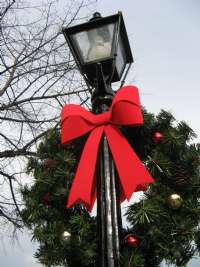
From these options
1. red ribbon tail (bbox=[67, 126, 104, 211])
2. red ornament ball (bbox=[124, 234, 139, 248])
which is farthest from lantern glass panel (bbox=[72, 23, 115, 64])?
red ornament ball (bbox=[124, 234, 139, 248])

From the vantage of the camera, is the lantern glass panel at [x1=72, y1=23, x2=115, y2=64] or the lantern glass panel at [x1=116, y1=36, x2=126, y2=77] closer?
the lantern glass panel at [x1=72, y1=23, x2=115, y2=64]

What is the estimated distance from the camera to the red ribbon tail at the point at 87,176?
2.28 meters

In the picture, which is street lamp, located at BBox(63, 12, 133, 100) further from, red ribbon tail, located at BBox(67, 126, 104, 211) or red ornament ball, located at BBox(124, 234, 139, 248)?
red ornament ball, located at BBox(124, 234, 139, 248)

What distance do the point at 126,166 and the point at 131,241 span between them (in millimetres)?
484

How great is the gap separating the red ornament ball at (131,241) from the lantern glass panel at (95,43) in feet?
4.60

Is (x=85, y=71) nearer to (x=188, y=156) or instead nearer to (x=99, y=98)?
(x=99, y=98)

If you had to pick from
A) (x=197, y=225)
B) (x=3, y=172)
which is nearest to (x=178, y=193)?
(x=197, y=225)

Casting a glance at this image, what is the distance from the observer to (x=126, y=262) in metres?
1.92

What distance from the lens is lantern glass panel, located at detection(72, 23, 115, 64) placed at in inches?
109

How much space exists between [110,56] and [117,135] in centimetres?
70

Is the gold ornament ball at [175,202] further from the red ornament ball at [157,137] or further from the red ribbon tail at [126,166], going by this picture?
the red ornament ball at [157,137]

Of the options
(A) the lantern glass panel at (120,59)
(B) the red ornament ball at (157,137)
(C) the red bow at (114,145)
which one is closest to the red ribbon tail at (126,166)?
(C) the red bow at (114,145)

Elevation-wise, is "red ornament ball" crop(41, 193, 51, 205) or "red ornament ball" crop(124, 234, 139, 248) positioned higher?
"red ornament ball" crop(41, 193, 51, 205)

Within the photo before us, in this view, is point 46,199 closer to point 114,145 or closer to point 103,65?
point 114,145
